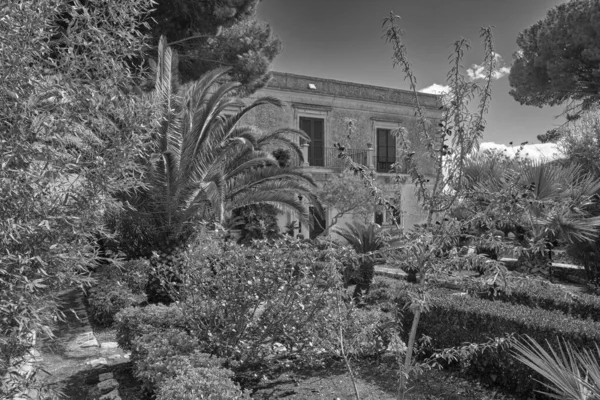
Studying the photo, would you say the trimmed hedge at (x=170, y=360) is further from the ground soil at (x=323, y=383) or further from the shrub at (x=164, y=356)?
the ground soil at (x=323, y=383)

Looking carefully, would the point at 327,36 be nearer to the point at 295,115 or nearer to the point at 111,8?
the point at 111,8

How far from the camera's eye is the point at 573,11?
571 inches

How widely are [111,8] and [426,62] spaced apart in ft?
7.56

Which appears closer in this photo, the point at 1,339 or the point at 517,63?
the point at 1,339

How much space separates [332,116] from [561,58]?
30.4ft

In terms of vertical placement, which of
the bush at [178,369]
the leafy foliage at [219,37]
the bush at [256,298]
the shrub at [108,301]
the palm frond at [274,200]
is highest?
the leafy foliage at [219,37]

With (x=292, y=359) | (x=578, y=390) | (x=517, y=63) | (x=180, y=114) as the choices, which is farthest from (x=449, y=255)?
(x=517, y=63)

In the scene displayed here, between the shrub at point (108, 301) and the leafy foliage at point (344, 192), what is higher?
the leafy foliage at point (344, 192)

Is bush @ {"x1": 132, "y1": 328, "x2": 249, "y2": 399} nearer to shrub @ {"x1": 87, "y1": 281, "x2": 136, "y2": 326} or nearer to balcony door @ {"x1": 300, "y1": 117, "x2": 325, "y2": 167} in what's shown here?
shrub @ {"x1": 87, "y1": 281, "x2": 136, "y2": 326}

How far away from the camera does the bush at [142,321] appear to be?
5105 millimetres

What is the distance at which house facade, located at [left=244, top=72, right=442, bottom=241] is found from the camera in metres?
19.7

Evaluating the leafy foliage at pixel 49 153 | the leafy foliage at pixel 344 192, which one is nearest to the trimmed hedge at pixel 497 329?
the leafy foliage at pixel 49 153

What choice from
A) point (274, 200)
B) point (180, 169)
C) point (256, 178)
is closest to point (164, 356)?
point (180, 169)

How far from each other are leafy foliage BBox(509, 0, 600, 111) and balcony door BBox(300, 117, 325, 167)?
8069 mm
